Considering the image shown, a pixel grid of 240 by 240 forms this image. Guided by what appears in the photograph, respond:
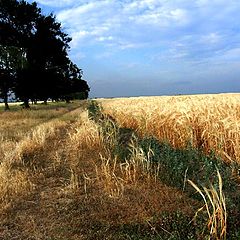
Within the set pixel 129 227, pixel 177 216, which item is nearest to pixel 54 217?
pixel 129 227

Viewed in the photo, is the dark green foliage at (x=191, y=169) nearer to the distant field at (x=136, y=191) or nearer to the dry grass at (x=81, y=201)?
the distant field at (x=136, y=191)

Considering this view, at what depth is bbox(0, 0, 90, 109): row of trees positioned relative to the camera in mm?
36000

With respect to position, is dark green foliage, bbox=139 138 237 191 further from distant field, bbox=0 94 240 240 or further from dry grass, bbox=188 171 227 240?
dry grass, bbox=188 171 227 240

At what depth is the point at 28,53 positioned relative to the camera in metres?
40.0

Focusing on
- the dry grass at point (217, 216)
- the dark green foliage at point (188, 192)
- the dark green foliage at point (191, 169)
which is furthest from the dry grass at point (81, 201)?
the dry grass at point (217, 216)

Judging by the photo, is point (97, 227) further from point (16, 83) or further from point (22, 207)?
point (16, 83)

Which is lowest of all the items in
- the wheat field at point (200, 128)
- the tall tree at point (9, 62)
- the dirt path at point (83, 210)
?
the dirt path at point (83, 210)

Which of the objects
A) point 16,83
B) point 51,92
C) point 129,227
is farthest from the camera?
point 51,92

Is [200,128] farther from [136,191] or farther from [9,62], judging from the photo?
[9,62]

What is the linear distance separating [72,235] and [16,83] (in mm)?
34728

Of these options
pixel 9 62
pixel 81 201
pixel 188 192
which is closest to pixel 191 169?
pixel 188 192

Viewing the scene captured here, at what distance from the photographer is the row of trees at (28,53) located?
3600 centimetres

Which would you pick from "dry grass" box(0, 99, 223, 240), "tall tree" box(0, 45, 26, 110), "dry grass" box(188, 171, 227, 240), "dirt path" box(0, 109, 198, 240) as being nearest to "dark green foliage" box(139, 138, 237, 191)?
"dry grass" box(0, 99, 223, 240)

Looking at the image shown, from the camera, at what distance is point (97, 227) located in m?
5.04
